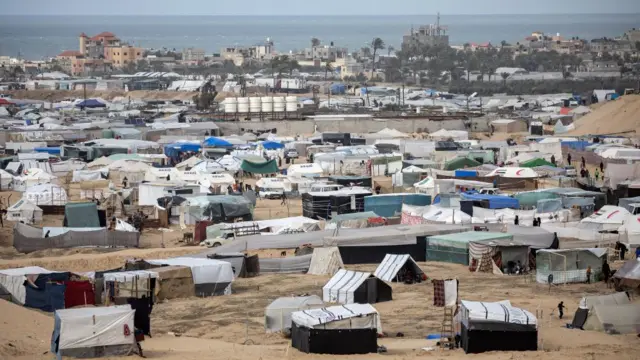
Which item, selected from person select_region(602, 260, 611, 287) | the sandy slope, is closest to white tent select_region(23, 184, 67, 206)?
person select_region(602, 260, 611, 287)

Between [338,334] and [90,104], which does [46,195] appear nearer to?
[338,334]

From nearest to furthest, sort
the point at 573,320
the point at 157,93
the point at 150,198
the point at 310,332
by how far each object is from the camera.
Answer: the point at 310,332, the point at 573,320, the point at 150,198, the point at 157,93

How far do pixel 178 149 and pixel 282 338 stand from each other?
72.4ft

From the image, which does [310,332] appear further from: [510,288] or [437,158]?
[437,158]

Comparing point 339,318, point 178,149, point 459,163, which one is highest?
point 339,318

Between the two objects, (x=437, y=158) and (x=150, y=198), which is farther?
(x=437, y=158)

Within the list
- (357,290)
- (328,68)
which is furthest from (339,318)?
(328,68)

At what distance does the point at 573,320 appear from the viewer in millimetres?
13547

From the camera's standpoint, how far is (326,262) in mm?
17578

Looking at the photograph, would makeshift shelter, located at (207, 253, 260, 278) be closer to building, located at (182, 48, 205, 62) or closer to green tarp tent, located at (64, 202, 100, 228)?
green tarp tent, located at (64, 202, 100, 228)

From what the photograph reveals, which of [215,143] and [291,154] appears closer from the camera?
[291,154]

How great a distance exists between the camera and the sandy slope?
4009cm

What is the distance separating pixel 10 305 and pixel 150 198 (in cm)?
1059

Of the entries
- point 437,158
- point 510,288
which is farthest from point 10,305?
point 437,158
